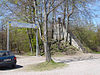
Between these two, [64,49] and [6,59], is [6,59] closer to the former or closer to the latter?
[6,59]

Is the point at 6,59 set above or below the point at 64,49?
above

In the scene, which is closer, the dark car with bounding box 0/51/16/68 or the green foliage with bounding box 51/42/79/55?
the dark car with bounding box 0/51/16/68

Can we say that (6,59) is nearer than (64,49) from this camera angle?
Yes

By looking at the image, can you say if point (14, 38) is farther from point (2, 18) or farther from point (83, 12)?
point (83, 12)

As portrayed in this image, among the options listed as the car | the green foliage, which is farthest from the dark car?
the green foliage

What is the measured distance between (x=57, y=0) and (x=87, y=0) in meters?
2.40

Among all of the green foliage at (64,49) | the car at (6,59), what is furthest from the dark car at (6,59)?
→ the green foliage at (64,49)

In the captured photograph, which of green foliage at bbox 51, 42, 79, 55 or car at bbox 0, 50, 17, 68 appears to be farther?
green foliage at bbox 51, 42, 79, 55

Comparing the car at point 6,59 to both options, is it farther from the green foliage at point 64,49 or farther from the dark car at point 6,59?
the green foliage at point 64,49

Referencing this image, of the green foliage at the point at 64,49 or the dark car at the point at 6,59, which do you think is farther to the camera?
the green foliage at the point at 64,49

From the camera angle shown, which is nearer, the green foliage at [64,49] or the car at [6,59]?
the car at [6,59]

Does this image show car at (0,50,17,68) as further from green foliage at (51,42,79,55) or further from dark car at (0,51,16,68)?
green foliage at (51,42,79,55)

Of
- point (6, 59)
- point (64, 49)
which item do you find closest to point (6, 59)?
point (6, 59)

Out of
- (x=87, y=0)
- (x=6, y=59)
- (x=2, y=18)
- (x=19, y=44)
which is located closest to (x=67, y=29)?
(x=19, y=44)
